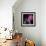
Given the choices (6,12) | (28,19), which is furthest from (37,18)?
(6,12)

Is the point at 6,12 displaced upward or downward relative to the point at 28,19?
upward

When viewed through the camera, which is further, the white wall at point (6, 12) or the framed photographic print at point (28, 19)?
the framed photographic print at point (28, 19)

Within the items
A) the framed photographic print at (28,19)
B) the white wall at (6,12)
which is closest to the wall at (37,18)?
the framed photographic print at (28,19)

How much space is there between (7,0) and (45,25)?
1623 mm

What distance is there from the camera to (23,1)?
210 inches

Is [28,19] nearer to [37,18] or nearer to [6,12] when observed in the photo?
[37,18]

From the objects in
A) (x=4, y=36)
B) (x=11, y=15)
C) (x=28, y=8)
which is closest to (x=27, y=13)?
(x=28, y=8)

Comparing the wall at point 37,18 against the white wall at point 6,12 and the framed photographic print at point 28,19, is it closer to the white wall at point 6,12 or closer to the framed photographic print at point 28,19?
the framed photographic print at point 28,19

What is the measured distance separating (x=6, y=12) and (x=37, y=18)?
4.70 feet

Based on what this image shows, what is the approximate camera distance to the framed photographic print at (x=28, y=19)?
208 inches

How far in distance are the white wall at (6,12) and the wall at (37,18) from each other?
2.40 feet

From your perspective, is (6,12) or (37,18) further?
(37,18)

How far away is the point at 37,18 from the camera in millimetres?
5312

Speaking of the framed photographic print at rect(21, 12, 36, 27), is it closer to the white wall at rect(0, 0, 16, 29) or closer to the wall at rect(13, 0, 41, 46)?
the wall at rect(13, 0, 41, 46)
